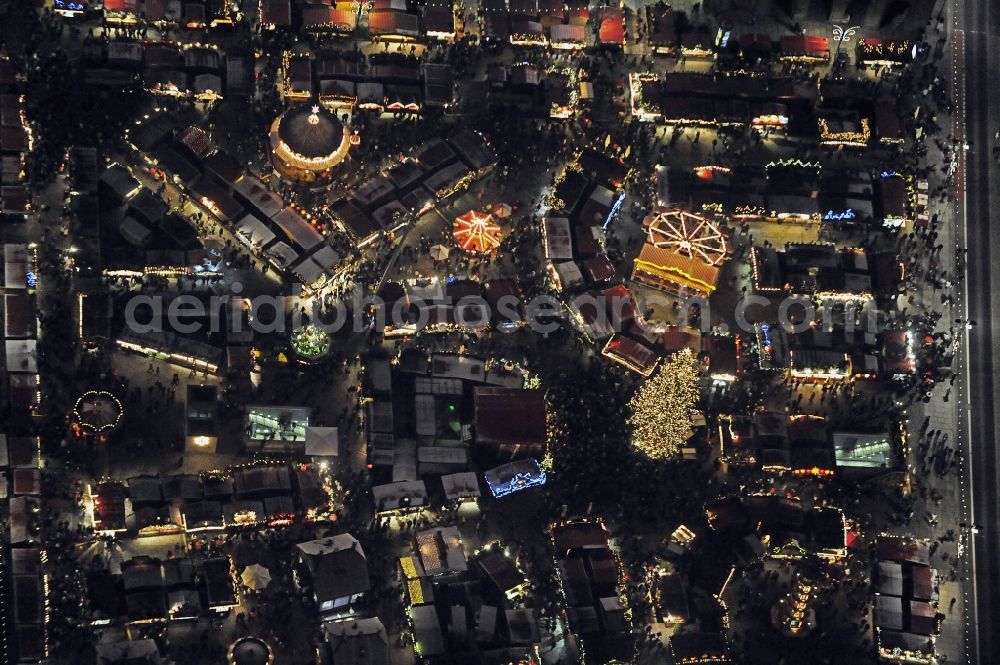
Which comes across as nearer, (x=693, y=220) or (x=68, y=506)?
(x=68, y=506)

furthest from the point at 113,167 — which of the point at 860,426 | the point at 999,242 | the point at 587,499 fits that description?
the point at 999,242

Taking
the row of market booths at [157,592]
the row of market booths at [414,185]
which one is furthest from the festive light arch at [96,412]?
the row of market booths at [414,185]

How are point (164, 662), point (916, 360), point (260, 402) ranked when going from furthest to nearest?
point (916, 360), point (260, 402), point (164, 662)

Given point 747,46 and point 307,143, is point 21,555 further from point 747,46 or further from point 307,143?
point 747,46

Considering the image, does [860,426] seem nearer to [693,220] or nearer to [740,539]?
[740,539]

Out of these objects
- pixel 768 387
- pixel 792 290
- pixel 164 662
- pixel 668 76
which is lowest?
pixel 164 662

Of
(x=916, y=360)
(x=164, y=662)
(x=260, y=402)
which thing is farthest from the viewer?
(x=916, y=360)

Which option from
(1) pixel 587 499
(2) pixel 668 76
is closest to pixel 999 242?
(2) pixel 668 76

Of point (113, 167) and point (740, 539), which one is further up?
point (113, 167)
